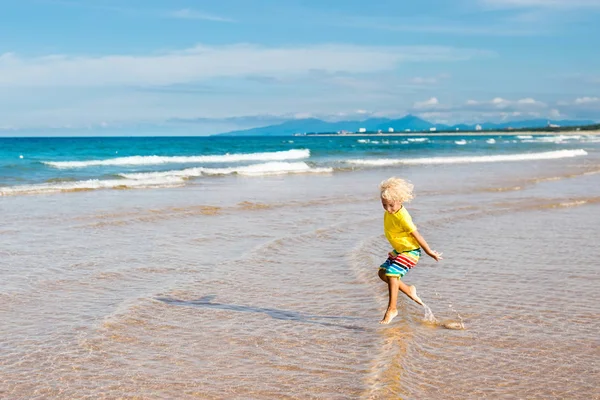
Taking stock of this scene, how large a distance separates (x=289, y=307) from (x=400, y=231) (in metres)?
1.45

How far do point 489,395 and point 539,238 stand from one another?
6.80 meters

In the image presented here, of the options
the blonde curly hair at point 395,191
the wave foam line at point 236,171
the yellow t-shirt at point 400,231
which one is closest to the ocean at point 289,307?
the yellow t-shirt at point 400,231

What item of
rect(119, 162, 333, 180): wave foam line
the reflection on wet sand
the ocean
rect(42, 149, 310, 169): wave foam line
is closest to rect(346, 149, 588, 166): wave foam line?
rect(119, 162, 333, 180): wave foam line

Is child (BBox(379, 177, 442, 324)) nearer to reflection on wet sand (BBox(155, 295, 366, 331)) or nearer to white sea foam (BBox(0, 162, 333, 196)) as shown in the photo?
reflection on wet sand (BBox(155, 295, 366, 331))

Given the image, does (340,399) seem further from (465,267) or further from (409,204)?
(409,204)

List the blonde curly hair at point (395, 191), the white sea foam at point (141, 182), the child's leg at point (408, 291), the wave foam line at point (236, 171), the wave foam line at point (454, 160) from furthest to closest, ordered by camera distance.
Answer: the wave foam line at point (454, 160) → the wave foam line at point (236, 171) → the white sea foam at point (141, 182) → the child's leg at point (408, 291) → the blonde curly hair at point (395, 191)

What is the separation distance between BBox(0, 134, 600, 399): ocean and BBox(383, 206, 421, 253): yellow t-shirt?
0.74 m

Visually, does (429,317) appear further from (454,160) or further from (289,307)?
(454,160)

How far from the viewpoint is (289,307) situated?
6715 millimetres

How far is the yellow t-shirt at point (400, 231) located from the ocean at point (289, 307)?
2.42ft

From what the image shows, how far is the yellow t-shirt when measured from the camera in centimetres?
600

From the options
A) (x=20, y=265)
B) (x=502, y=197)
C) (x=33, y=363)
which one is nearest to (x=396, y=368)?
(x=33, y=363)

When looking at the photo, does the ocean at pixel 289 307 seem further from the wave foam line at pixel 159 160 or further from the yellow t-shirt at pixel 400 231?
the wave foam line at pixel 159 160

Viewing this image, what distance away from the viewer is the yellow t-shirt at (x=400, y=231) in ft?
19.7
